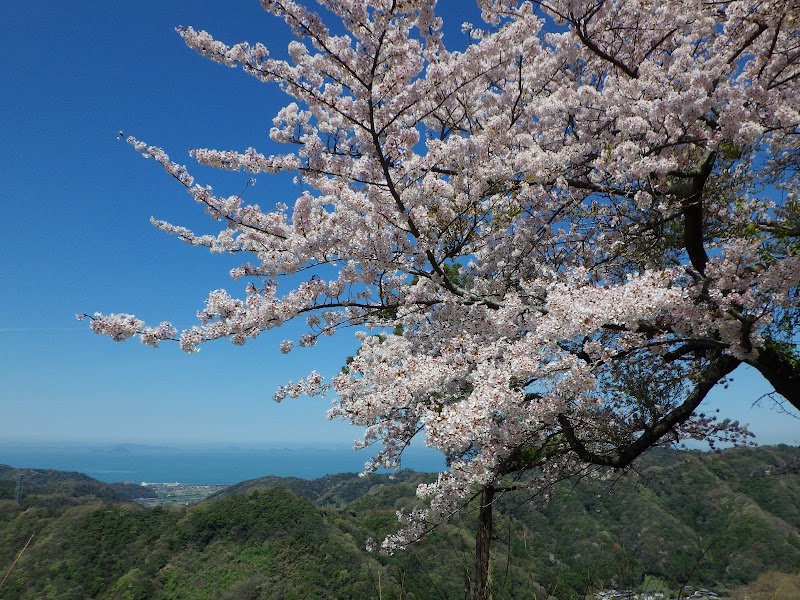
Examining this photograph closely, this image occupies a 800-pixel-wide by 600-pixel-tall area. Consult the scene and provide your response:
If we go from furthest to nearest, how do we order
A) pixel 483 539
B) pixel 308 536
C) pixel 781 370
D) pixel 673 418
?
A: pixel 308 536 < pixel 483 539 < pixel 673 418 < pixel 781 370

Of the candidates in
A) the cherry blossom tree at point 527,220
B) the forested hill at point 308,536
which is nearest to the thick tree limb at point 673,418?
the cherry blossom tree at point 527,220

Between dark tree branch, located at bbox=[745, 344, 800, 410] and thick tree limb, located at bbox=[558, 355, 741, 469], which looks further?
thick tree limb, located at bbox=[558, 355, 741, 469]

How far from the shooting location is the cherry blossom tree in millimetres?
4359

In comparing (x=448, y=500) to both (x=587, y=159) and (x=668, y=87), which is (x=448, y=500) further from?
(x=668, y=87)

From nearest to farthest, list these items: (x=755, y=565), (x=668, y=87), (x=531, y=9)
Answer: (x=668, y=87)
(x=531, y=9)
(x=755, y=565)

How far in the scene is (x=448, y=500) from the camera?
189 inches

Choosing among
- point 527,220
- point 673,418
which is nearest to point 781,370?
point 673,418

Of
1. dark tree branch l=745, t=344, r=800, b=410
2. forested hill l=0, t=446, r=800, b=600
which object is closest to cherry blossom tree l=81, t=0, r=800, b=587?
dark tree branch l=745, t=344, r=800, b=410

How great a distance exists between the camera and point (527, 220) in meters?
6.75

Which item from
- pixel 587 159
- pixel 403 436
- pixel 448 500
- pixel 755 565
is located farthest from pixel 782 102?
pixel 755 565

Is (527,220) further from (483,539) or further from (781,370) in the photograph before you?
(483,539)

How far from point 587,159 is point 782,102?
2.06m

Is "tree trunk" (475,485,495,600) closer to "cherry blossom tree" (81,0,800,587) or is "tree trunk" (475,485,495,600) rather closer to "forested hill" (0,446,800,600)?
"cherry blossom tree" (81,0,800,587)

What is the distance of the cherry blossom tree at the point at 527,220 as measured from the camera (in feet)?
14.3
